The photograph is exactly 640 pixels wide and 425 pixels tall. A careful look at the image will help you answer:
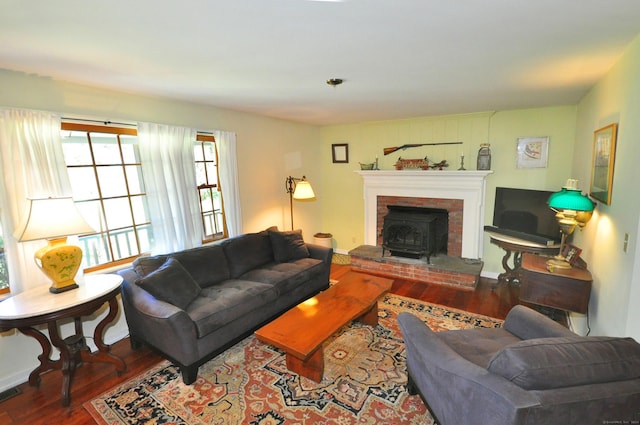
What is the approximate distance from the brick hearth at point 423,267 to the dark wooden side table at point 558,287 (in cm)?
146

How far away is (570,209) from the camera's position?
96.1 inches

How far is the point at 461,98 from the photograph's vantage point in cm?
332

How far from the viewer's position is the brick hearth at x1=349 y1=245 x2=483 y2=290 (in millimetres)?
4117

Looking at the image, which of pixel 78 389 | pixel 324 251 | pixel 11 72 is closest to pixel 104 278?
pixel 78 389

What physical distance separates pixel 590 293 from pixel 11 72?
15.5 ft

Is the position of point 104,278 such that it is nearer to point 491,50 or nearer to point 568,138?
point 491,50

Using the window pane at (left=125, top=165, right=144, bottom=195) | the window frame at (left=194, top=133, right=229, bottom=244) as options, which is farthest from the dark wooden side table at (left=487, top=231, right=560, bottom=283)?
the window pane at (left=125, top=165, right=144, bottom=195)

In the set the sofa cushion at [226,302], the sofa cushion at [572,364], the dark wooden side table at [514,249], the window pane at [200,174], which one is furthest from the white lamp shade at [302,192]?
the sofa cushion at [572,364]

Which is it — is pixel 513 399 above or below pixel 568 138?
below

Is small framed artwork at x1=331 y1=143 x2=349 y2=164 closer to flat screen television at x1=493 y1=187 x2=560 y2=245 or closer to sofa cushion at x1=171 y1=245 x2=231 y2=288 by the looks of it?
flat screen television at x1=493 y1=187 x2=560 y2=245

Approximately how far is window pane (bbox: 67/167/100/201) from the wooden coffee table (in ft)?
6.73

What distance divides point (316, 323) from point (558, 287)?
196 cm

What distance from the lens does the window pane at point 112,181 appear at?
2930mm

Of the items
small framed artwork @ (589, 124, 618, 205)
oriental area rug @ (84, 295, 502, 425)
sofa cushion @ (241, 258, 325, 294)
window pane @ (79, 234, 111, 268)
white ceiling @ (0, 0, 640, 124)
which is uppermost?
white ceiling @ (0, 0, 640, 124)
